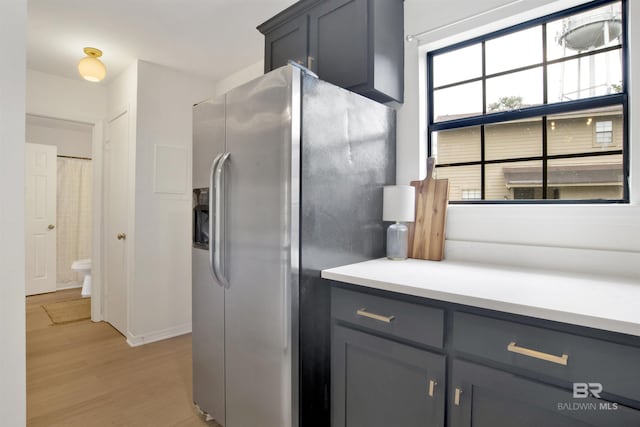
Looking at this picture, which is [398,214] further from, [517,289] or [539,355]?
[539,355]

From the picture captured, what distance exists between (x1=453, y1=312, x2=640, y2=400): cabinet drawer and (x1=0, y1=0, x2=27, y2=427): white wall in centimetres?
178

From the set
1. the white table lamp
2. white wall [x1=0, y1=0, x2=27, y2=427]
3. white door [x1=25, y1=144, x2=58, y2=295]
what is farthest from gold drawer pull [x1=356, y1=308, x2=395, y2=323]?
white door [x1=25, y1=144, x2=58, y2=295]

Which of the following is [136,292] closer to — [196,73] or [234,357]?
[234,357]

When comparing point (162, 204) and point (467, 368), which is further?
point (162, 204)

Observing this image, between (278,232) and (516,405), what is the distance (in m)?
1.02

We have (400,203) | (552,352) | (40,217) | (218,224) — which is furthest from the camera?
(40,217)

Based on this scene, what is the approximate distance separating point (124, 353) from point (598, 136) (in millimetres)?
3556

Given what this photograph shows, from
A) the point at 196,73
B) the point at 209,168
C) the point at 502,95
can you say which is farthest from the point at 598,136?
the point at 196,73

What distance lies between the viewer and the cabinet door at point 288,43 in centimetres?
210

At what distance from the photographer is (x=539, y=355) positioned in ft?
3.21

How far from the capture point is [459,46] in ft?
6.51

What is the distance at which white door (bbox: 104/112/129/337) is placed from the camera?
10.3 feet

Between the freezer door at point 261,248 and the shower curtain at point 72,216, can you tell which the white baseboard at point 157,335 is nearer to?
the freezer door at point 261,248

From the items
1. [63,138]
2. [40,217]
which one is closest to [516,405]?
[40,217]
